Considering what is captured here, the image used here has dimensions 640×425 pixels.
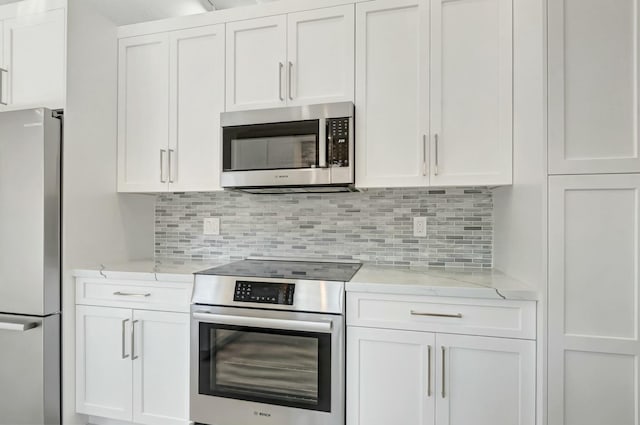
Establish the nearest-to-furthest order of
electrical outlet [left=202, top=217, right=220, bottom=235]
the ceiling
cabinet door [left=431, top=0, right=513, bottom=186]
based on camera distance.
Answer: cabinet door [left=431, top=0, right=513, bottom=186] < the ceiling < electrical outlet [left=202, top=217, right=220, bottom=235]

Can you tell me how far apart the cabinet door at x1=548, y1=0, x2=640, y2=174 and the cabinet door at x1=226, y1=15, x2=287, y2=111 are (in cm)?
125

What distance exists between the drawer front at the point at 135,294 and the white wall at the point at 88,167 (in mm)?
94

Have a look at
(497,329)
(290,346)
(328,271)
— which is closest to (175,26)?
(328,271)

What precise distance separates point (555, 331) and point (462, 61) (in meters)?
1.26

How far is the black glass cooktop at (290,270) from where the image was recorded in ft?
5.41

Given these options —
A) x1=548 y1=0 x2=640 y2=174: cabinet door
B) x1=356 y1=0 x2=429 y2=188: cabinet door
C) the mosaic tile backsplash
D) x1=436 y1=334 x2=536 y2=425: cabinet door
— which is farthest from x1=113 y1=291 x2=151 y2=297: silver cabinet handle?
x1=548 y1=0 x2=640 y2=174: cabinet door

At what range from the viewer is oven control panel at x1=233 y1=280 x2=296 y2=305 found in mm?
1576

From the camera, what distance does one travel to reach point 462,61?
168 centimetres

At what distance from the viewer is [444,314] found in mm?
1433

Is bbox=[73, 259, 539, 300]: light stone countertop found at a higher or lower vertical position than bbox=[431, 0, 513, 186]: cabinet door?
lower

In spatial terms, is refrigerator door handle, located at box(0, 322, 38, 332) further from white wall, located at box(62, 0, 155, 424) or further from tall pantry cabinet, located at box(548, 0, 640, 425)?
tall pantry cabinet, located at box(548, 0, 640, 425)

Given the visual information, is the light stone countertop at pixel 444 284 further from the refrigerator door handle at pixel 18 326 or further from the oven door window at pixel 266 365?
the refrigerator door handle at pixel 18 326

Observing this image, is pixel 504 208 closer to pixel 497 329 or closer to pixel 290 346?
pixel 497 329

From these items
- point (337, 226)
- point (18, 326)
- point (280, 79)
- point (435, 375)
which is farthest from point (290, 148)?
point (18, 326)
